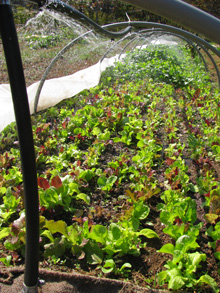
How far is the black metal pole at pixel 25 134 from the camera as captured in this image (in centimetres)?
97

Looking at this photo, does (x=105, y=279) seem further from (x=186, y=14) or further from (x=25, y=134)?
(x=186, y=14)

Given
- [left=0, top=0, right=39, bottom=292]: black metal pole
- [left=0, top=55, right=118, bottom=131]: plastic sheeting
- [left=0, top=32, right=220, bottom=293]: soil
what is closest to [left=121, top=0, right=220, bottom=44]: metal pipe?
[left=0, top=0, right=39, bottom=292]: black metal pole

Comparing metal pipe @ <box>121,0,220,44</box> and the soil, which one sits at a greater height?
metal pipe @ <box>121,0,220,44</box>

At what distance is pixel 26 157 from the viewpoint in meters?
1.09

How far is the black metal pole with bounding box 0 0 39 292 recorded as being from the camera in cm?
97

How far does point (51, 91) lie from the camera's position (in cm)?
429

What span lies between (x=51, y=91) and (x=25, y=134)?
3365 mm

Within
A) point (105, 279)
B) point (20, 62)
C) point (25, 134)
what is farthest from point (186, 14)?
point (105, 279)

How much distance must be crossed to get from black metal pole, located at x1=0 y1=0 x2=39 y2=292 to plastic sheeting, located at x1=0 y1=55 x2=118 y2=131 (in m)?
2.47

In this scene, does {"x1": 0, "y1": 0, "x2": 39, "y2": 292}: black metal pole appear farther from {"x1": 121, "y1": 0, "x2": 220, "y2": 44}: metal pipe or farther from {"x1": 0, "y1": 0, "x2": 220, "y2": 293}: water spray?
{"x1": 121, "y1": 0, "x2": 220, "y2": 44}: metal pipe

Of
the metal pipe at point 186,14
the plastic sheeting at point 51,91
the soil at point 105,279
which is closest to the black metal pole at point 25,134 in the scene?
the soil at point 105,279

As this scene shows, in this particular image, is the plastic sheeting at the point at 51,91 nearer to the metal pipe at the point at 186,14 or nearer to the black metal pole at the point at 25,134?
the black metal pole at the point at 25,134

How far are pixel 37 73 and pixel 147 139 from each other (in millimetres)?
3862

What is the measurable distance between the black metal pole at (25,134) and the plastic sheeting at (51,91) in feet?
8.09
